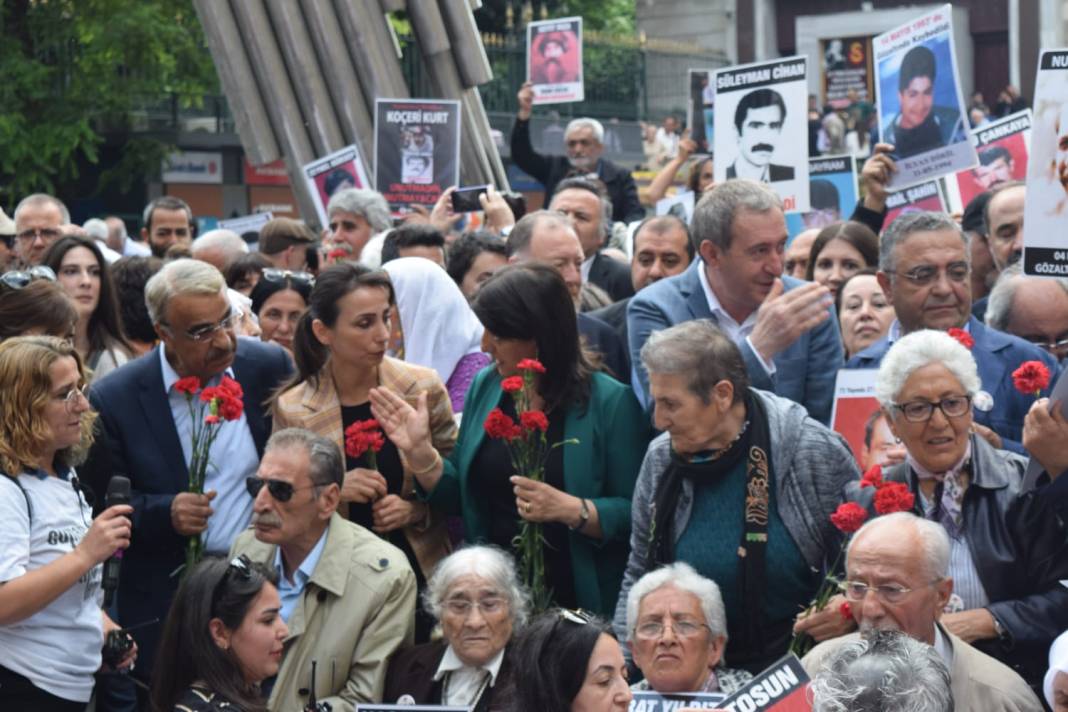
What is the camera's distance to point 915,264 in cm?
639

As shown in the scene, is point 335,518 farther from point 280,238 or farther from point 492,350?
point 280,238

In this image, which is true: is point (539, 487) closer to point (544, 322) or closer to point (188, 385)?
point (544, 322)

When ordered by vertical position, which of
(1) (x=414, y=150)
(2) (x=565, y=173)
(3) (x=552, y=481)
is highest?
(1) (x=414, y=150)

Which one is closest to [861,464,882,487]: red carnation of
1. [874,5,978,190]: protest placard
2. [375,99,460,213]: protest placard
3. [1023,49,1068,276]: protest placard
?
[1023,49,1068,276]: protest placard

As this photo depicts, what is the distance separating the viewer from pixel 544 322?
637 cm

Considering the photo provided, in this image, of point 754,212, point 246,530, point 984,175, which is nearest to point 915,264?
point 754,212

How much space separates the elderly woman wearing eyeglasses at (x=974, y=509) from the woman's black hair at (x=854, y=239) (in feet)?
8.78

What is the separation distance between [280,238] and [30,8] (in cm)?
1493

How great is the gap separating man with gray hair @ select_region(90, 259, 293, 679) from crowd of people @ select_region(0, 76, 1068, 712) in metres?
0.01

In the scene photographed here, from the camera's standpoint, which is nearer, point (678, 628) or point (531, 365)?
point (678, 628)

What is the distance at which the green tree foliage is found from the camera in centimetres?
2331

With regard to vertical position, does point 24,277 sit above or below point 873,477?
above

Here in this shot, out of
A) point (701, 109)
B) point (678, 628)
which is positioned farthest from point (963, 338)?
point (701, 109)

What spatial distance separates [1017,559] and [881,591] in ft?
1.74
